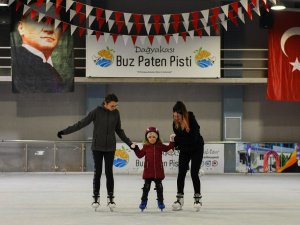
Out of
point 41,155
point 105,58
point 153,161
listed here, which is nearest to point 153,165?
point 153,161

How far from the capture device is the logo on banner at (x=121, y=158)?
1406cm

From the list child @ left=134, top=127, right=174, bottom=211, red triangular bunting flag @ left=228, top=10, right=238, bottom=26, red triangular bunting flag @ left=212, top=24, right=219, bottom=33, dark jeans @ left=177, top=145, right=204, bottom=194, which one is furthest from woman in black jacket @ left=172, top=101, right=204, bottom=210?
red triangular bunting flag @ left=212, top=24, right=219, bottom=33

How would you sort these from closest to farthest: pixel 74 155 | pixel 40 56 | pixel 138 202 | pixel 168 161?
pixel 138 202 < pixel 40 56 < pixel 168 161 < pixel 74 155

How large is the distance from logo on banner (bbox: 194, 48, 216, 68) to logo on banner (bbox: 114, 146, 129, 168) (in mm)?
3314

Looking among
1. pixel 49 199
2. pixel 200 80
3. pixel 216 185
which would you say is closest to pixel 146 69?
pixel 200 80

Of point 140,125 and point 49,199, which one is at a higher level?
point 140,125

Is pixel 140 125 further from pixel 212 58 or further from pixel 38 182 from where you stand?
pixel 38 182

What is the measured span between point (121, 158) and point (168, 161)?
4.50 ft

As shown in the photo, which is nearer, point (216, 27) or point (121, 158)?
point (216, 27)

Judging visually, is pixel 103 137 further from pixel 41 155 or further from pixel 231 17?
pixel 41 155

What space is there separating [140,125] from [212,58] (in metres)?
3.17

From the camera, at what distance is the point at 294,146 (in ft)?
47.7

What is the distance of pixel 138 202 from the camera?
7809 mm

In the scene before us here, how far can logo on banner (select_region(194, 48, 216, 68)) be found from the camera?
45.3 feet
